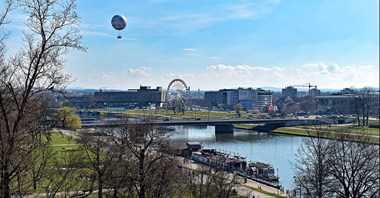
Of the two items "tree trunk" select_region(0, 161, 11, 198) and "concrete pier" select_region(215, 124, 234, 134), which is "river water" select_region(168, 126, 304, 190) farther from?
"tree trunk" select_region(0, 161, 11, 198)

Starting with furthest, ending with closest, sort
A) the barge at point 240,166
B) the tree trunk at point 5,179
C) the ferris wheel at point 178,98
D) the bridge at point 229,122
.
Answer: the ferris wheel at point 178,98, the bridge at point 229,122, the barge at point 240,166, the tree trunk at point 5,179

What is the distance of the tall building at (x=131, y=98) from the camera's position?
16300cm

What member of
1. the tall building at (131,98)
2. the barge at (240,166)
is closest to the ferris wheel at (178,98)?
the tall building at (131,98)

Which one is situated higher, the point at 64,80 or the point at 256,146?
the point at 64,80

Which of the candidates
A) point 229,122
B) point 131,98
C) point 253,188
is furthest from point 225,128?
point 131,98

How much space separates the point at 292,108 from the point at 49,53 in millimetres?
125765

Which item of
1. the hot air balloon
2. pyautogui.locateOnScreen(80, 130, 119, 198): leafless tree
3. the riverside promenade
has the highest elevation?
the hot air balloon

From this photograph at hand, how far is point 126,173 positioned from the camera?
57.0ft

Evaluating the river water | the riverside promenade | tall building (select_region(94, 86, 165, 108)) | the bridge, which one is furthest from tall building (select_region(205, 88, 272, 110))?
the riverside promenade

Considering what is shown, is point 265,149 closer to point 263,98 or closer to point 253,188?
point 253,188

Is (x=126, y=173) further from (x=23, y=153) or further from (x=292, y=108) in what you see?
(x=292, y=108)

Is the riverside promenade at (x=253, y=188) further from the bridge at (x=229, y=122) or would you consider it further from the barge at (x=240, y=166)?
the bridge at (x=229, y=122)

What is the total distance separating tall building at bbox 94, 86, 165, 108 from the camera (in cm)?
16300

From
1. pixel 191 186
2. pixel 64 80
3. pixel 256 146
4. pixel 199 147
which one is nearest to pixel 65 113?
pixel 199 147
